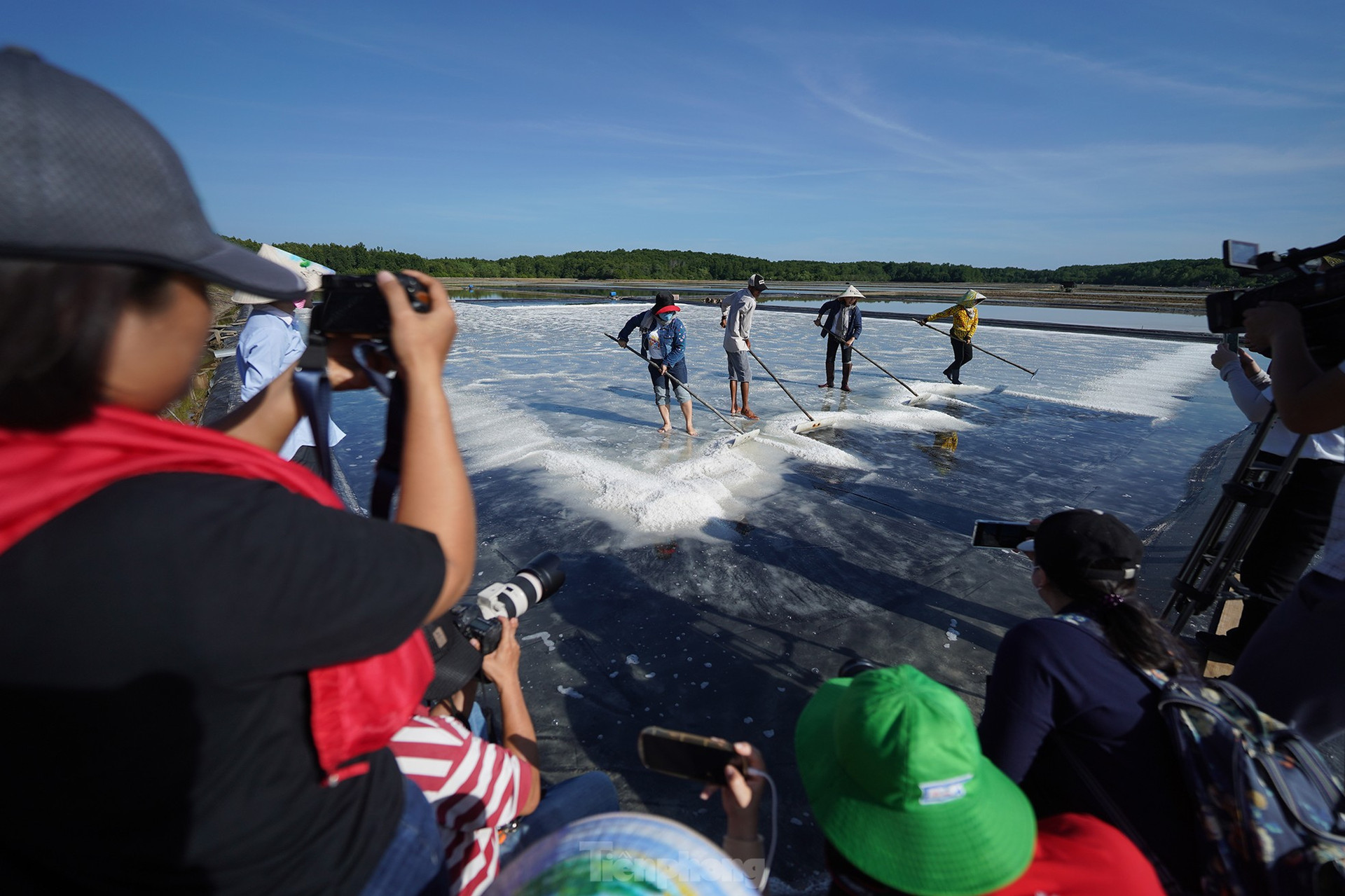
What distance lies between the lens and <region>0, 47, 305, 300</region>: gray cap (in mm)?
617

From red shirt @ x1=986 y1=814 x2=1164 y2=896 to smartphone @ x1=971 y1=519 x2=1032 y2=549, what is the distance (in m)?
1.21

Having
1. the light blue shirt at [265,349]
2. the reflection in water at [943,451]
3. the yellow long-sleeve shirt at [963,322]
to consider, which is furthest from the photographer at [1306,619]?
the yellow long-sleeve shirt at [963,322]

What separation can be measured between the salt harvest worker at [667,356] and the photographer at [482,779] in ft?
17.6

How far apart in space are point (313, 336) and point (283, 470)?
1.43 feet

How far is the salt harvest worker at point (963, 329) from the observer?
10.4 metres

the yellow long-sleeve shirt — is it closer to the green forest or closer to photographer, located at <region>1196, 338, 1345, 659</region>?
photographer, located at <region>1196, 338, 1345, 659</region>

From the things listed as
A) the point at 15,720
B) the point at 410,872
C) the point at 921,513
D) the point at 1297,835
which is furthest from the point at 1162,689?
the point at 921,513

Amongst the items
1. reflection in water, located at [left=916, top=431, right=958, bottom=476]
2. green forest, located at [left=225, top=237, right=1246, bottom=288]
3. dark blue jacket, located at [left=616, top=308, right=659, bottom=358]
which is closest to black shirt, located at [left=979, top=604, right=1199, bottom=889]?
reflection in water, located at [left=916, top=431, right=958, bottom=476]

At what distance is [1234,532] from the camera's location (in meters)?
2.53

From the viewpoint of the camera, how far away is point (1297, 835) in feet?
3.98

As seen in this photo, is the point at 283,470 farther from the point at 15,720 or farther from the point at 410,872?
the point at 410,872

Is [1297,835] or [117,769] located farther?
[1297,835]

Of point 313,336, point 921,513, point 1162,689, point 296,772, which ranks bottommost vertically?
point 921,513

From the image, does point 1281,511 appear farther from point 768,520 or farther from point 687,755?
point 687,755
